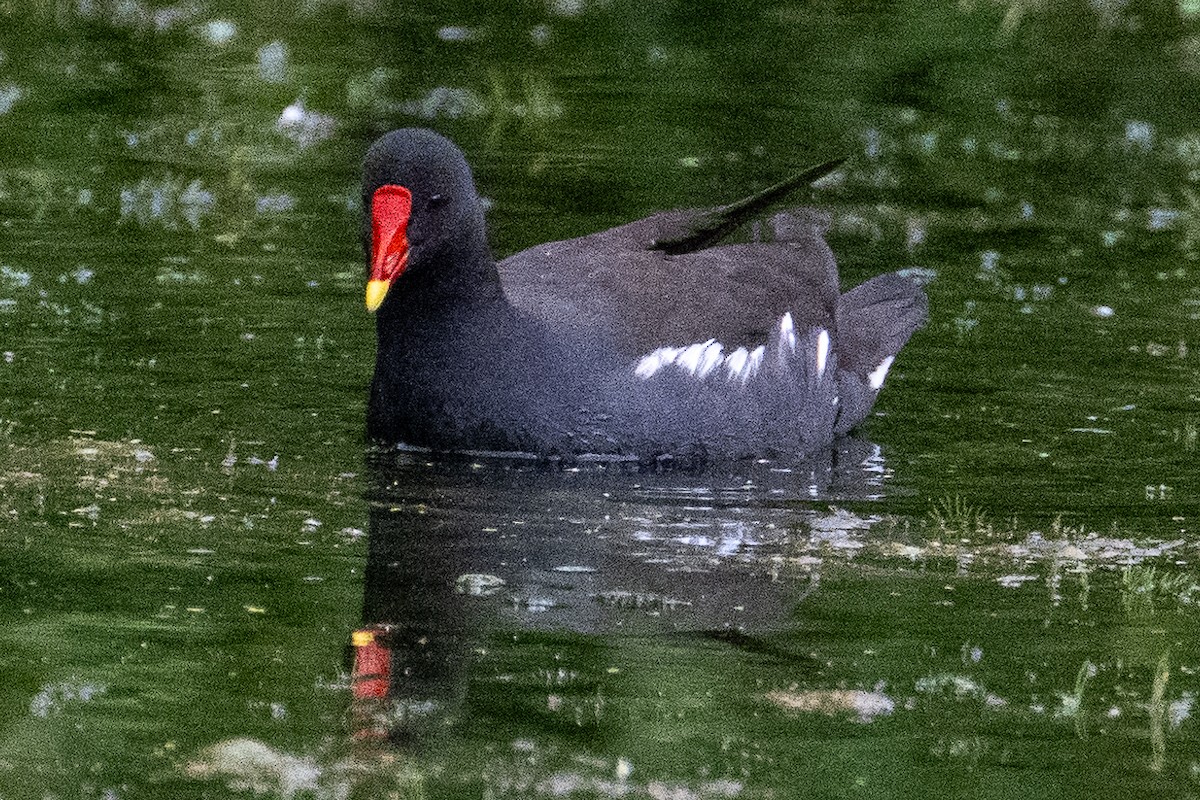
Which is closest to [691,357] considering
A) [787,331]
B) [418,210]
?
[787,331]

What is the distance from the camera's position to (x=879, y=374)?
363 inches

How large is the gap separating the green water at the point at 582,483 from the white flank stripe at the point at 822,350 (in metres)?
0.27

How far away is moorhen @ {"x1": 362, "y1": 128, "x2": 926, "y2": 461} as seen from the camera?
8.05 metres

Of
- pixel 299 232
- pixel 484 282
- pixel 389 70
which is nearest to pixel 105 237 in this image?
pixel 299 232

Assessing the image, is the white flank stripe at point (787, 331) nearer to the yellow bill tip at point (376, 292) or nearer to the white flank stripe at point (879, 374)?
the white flank stripe at point (879, 374)

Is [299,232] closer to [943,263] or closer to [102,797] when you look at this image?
[943,263]

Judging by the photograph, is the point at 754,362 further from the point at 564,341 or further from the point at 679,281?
the point at 564,341

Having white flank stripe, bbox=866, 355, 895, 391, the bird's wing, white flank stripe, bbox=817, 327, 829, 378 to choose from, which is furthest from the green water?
the bird's wing

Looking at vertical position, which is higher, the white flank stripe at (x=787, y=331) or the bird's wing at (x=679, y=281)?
the bird's wing at (x=679, y=281)

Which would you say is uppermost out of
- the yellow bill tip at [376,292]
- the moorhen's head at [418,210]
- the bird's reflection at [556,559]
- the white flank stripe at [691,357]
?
the moorhen's head at [418,210]

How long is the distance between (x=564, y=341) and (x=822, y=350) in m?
1.36

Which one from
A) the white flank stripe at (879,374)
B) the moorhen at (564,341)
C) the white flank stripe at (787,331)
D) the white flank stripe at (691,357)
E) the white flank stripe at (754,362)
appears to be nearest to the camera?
the moorhen at (564,341)

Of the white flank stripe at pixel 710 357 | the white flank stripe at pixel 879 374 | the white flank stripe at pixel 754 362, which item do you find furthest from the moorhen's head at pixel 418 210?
the white flank stripe at pixel 879 374

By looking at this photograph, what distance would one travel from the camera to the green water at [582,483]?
5.50m
